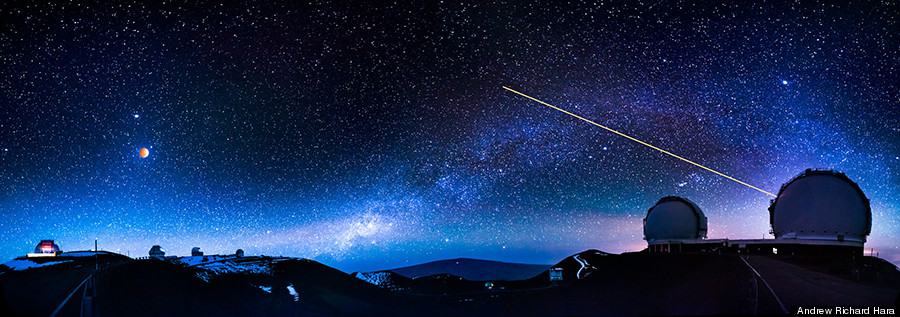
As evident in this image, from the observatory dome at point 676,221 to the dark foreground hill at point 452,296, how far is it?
21.3 ft

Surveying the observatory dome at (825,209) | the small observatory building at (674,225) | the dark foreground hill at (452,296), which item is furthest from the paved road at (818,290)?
the small observatory building at (674,225)

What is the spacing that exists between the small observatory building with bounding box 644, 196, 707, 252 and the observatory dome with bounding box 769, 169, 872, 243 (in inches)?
466

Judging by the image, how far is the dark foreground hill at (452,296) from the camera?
25109mm

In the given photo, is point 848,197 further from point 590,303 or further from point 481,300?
point 481,300

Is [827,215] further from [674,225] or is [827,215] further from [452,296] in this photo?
[452,296]

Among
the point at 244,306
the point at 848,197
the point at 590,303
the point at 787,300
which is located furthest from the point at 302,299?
the point at 848,197

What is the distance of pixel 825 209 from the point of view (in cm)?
4722

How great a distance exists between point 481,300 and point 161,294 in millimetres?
29709

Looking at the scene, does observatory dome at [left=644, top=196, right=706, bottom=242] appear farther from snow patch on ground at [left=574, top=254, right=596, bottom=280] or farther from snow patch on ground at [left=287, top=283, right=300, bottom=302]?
snow patch on ground at [left=287, top=283, right=300, bottom=302]

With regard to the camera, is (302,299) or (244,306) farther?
(302,299)

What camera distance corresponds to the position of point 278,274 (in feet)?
209

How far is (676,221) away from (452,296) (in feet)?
80.4

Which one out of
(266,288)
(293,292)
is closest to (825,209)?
(293,292)

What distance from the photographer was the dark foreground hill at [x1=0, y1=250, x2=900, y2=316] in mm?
25109
